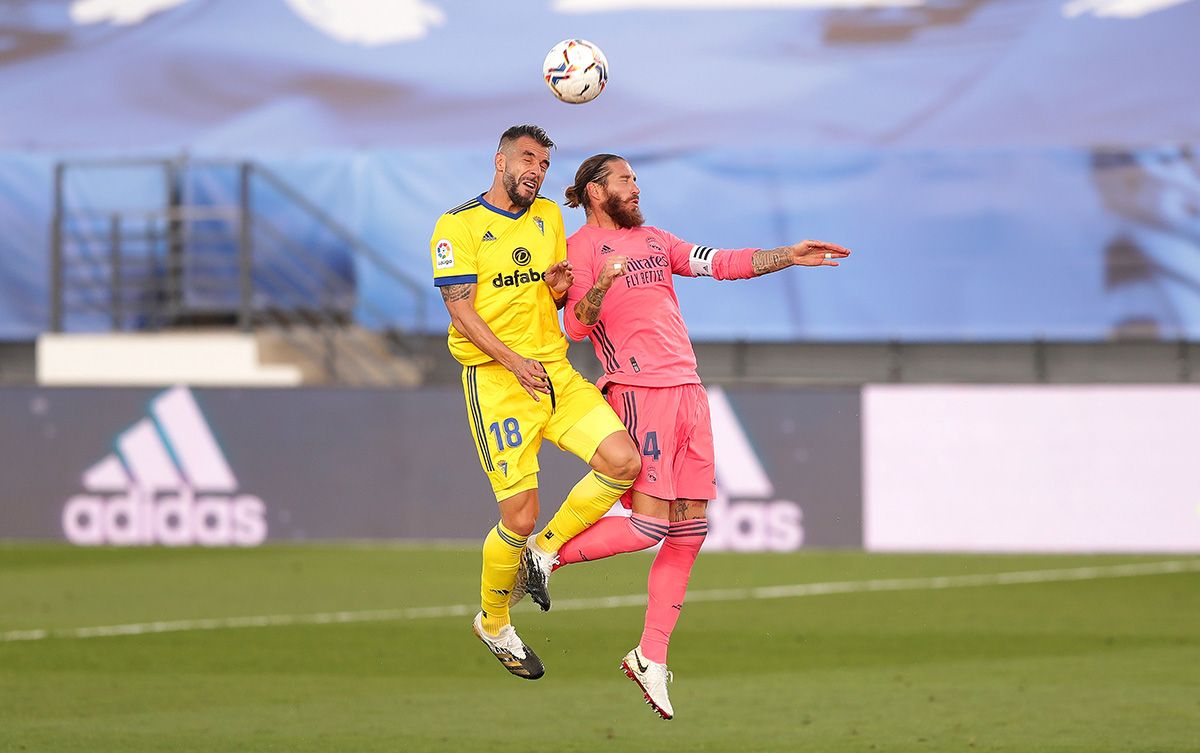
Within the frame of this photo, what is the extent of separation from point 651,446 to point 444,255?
1240mm

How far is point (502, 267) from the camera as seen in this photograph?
8.04 metres

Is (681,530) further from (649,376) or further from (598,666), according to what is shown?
(598,666)

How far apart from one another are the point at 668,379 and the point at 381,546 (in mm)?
10431

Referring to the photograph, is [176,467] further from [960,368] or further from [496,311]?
[496,311]

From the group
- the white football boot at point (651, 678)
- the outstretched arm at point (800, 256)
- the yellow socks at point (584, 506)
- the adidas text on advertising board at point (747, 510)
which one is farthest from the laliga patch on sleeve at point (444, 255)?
the adidas text on advertising board at point (747, 510)

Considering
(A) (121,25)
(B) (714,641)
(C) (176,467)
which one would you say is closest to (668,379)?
(B) (714,641)

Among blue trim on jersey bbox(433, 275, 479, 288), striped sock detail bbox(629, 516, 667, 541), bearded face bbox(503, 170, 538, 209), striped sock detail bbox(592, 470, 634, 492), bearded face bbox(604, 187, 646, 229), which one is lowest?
striped sock detail bbox(629, 516, 667, 541)

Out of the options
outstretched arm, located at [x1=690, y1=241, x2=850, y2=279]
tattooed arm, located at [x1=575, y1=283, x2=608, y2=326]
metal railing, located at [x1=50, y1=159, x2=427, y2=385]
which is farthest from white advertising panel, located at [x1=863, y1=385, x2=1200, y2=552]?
tattooed arm, located at [x1=575, y1=283, x2=608, y2=326]

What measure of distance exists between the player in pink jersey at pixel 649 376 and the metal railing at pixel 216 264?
12947 millimetres

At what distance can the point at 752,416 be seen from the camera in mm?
17781

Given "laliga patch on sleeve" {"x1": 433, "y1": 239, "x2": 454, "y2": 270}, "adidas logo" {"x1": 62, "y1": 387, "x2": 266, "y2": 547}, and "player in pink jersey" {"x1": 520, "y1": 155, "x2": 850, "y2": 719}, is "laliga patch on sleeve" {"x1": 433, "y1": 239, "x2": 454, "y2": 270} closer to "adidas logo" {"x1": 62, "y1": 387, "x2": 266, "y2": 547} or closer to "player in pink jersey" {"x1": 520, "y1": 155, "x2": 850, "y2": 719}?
"player in pink jersey" {"x1": 520, "y1": 155, "x2": 850, "y2": 719}

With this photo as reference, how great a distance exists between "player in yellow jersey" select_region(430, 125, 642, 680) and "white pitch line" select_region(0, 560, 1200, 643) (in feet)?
17.3

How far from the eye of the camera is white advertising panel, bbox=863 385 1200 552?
17188mm

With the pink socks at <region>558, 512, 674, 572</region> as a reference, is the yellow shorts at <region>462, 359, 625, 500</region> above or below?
above
